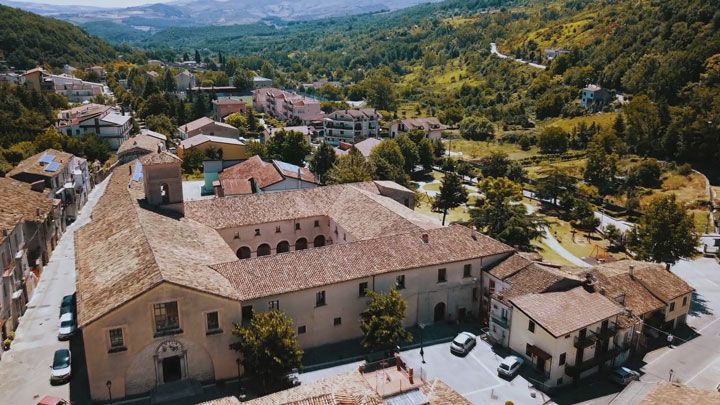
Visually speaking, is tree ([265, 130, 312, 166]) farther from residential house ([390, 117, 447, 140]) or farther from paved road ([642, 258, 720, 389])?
paved road ([642, 258, 720, 389])

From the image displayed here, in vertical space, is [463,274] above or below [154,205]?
below

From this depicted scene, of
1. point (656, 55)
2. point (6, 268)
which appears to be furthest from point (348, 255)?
point (656, 55)

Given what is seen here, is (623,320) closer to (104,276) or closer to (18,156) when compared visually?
(104,276)

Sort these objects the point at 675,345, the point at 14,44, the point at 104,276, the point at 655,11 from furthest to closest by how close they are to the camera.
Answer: the point at 14,44, the point at 655,11, the point at 675,345, the point at 104,276

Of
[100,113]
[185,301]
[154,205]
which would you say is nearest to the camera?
[185,301]

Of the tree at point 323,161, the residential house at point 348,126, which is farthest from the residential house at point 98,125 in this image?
the residential house at point 348,126

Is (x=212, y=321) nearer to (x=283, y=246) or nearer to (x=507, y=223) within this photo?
(x=283, y=246)

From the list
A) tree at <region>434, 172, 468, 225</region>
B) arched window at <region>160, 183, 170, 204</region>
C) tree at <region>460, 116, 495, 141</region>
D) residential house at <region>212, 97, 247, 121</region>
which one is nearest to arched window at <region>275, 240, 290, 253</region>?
arched window at <region>160, 183, 170, 204</region>
